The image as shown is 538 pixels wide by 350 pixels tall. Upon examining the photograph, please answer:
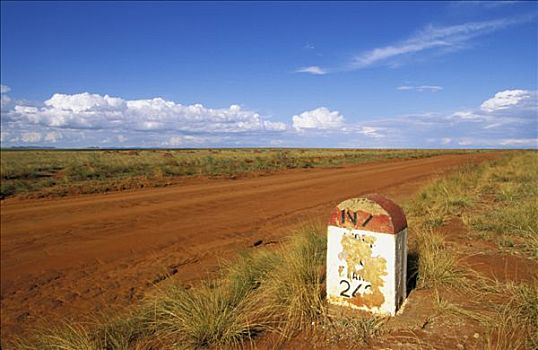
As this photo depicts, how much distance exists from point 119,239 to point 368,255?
6678mm

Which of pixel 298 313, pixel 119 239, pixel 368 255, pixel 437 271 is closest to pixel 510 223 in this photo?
pixel 437 271

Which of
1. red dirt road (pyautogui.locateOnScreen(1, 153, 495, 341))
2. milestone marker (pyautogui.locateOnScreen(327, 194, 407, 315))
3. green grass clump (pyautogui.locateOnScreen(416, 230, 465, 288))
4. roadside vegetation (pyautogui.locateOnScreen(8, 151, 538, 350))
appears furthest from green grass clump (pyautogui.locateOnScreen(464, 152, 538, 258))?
red dirt road (pyautogui.locateOnScreen(1, 153, 495, 341))

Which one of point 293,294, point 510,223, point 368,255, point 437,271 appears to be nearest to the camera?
point 368,255

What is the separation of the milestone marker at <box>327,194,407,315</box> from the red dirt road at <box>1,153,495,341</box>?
3.17m

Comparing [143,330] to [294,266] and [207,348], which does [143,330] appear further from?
[294,266]

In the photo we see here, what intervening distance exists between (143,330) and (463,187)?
1143 cm

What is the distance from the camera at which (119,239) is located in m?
8.60

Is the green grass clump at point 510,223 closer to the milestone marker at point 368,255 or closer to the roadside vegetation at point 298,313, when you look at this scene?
the roadside vegetation at point 298,313

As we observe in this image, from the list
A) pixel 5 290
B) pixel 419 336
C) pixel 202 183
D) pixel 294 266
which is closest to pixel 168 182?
pixel 202 183

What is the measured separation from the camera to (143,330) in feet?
12.0

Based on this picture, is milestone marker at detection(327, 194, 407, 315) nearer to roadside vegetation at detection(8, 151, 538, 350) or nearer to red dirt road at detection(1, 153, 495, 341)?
roadside vegetation at detection(8, 151, 538, 350)

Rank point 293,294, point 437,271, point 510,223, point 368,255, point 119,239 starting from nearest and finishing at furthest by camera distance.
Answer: point 368,255, point 293,294, point 437,271, point 510,223, point 119,239

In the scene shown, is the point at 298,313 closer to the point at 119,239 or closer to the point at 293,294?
the point at 293,294

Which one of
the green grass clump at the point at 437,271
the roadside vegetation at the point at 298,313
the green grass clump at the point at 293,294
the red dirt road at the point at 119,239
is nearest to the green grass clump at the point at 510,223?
the roadside vegetation at the point at 298,313
